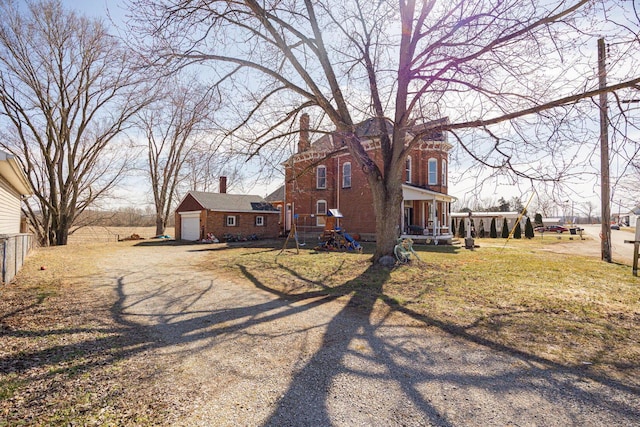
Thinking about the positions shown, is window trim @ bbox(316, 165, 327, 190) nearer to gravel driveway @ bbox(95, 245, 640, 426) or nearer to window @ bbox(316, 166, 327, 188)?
window @ bbox(316, 166, 327, 188)

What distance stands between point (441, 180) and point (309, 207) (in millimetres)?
10739

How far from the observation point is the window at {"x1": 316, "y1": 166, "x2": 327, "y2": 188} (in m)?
27.3

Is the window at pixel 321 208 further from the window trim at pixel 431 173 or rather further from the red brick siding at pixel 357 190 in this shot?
the window trim at pixel 431 173

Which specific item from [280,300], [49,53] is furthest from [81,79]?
[280,300]

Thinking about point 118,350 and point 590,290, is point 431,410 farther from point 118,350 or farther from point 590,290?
point 590,290

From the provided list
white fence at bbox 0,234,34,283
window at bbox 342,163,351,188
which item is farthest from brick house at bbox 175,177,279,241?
white fence at bbox 0,234,34,283

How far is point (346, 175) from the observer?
25438mm

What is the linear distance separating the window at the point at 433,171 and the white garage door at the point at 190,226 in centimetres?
1807

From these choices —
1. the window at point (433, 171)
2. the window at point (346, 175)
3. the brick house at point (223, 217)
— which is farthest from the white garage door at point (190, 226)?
the window at point (433, 171)

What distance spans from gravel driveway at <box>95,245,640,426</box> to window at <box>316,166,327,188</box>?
2190cm

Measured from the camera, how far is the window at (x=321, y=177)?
27291 millimetres

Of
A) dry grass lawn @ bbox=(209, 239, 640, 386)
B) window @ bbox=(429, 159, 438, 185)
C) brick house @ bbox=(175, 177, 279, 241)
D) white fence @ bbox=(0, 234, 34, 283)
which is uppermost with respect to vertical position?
window @ bbox=(429, 159, 438, 185)

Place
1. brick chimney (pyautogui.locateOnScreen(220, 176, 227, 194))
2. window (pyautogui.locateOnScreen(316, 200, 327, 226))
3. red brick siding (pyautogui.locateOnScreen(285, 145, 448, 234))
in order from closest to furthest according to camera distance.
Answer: red brick siding (pyautogui.locateOnScreen(285, 145, 448, 234))
window (pyautogui.locateOnScreen(316, 200, 327, 226))
brick chimney (pyautogui.locateOnScreen(220, 176, 227, 194))

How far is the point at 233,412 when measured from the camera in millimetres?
2734
